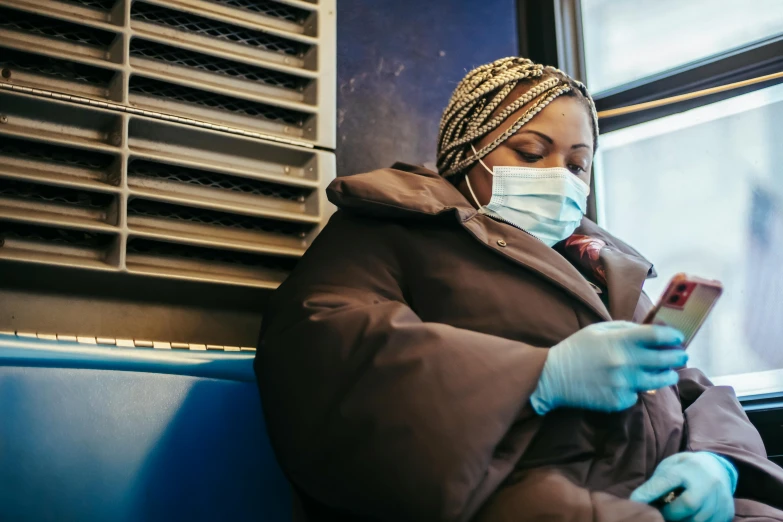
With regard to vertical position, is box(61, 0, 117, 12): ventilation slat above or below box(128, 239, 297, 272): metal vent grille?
above

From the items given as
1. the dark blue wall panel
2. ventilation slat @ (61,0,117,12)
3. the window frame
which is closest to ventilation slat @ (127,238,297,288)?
the dark blue wall panel

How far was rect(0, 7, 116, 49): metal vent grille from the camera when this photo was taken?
155 centimetres

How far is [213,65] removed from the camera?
1754 millimetres

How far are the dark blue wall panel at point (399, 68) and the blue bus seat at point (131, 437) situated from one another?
2.50 ft

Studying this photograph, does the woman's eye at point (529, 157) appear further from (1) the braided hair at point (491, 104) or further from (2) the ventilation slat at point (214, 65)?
(2) the ventilation slat at point (214, 65)

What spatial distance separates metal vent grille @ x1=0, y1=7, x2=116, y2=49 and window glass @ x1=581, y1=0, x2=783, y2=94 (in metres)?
1.31

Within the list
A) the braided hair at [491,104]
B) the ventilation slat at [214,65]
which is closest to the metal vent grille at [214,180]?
the ventilation slat at [214,65]

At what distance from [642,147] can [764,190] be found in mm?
345

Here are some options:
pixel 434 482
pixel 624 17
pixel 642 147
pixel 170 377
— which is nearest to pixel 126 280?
pixel 170 377

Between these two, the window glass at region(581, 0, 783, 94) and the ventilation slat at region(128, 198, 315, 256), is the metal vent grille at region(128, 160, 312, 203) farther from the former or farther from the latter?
the window glass at region(581, 0, 783, 94)

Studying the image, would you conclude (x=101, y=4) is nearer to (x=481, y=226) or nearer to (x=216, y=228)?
(x=216, y=228)

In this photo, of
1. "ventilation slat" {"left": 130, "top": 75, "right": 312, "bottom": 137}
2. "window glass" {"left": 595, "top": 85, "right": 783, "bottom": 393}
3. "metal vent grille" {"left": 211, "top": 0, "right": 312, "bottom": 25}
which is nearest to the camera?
"ventilation slat" {"left": 130, "top": 75, "right": 312, "bottom": 137}

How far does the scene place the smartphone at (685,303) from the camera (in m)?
1.16

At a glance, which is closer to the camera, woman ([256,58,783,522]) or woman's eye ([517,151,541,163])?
woman ([256,58,783,522])
